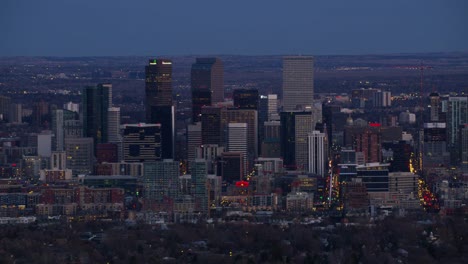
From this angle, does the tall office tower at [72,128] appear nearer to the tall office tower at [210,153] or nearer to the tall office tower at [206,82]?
the tall office tower at [206,82]

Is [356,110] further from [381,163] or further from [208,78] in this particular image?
[381,163]

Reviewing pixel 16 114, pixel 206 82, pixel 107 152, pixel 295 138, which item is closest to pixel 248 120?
pixel 295 138

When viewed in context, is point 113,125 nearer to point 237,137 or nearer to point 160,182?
point 237,137

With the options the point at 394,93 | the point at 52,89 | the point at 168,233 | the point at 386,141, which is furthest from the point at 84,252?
the point at 394,93

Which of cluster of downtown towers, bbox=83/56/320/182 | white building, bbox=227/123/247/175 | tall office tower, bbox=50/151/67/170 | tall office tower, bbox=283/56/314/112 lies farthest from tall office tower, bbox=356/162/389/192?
tall office tower, bbox=283/56/314/112

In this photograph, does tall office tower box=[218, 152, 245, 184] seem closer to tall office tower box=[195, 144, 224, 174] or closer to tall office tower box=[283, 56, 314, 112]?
tall office tower box=[195, 144, 224, 174]

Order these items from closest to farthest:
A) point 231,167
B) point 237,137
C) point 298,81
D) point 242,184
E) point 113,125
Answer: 1. point 242,184
2. point 231,167
3. point 237,137
4. point 113,125
5. point 298,81
